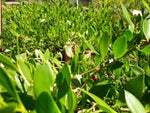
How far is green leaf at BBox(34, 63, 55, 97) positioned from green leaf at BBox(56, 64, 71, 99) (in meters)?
0.02

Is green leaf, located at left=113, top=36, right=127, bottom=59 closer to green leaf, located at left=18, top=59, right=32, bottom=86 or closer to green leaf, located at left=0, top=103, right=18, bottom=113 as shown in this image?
green leaf, located at left=18, top=59, right=32, bottom=86

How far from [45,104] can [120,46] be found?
25cm

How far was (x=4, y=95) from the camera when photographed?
1.35 feet

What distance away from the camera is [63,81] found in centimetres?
41

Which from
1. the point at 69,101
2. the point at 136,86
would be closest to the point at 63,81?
A: the point at 69,101

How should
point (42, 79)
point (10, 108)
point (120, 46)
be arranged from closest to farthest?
point (10, 108), point (42, 79), point (120, 46)

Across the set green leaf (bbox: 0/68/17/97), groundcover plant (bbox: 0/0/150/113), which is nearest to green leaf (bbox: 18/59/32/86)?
groundcover plant (bbox: 0/0/150/113)

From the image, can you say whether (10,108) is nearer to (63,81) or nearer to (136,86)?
(63,81)

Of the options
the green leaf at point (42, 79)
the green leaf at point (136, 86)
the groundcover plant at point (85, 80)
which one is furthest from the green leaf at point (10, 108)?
the green leaf at point (136, 86)

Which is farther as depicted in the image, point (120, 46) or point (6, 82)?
point (120, 46)

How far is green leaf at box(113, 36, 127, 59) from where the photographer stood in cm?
52

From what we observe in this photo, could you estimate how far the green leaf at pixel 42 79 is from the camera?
367 millimetres

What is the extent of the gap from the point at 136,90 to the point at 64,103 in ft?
0.43

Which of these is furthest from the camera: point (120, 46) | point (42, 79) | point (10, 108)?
point (120, 46)
